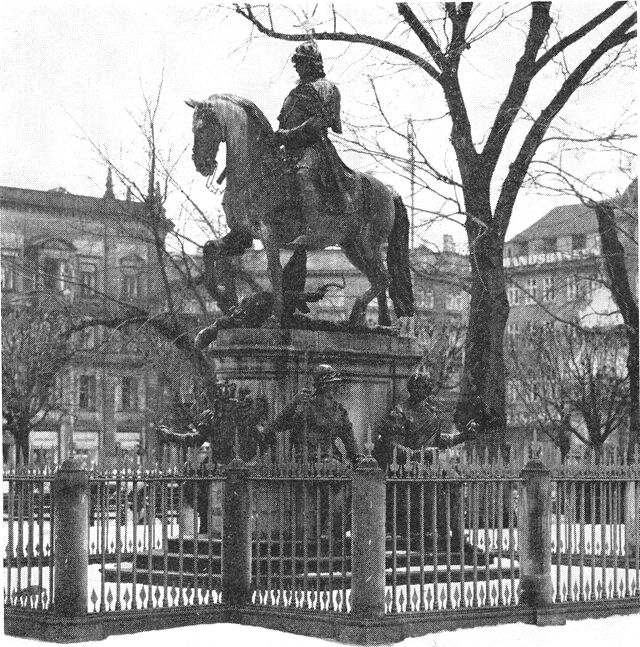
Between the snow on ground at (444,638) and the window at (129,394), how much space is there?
42740 millimetres

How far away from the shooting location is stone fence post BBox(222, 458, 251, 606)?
14.3m

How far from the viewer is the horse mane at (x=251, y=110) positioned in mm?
16797

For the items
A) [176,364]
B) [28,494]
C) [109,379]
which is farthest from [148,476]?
[109,379]

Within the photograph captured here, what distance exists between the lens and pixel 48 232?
40250mm

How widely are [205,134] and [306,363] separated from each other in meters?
2.55

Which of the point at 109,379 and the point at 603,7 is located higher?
the point at 603,7

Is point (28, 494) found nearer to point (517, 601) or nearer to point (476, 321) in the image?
point (517, 601)

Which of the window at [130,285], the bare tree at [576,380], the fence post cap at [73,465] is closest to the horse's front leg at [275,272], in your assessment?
the fence post cap at [73,465]

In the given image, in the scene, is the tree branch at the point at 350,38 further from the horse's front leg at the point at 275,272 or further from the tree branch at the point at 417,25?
the horse's front leg at the point at 275,272

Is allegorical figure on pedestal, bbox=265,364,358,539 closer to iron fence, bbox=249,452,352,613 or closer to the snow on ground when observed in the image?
iron fence, bbox=249,452,352,613

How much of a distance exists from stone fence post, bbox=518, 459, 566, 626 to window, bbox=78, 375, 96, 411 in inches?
Result: 1485

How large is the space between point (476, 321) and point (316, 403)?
27.9 ft

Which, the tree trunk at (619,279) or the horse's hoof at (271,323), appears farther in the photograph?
the tree trunk at (619,279)

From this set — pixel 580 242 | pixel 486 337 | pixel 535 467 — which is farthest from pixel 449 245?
pixel 535 467
